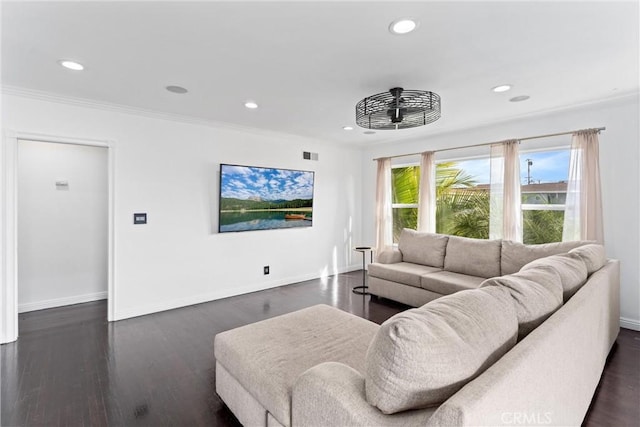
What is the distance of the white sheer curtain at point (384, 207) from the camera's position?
5.65 metres

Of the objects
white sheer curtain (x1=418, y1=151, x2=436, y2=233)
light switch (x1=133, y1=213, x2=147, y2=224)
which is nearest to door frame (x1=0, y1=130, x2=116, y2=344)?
light switch (x1=133, y1=213, x2=147, y2=224)

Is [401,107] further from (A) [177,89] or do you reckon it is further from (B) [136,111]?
(B) [136,111]

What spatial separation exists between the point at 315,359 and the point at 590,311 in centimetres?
160

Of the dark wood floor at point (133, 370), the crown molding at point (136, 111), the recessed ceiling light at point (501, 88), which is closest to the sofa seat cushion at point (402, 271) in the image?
the dark wood floor at point (133, 370)

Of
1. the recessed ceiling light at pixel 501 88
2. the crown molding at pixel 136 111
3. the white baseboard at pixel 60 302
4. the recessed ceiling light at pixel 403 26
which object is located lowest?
the white baseboard at pixel 60 302

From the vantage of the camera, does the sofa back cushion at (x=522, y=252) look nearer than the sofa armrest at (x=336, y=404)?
No

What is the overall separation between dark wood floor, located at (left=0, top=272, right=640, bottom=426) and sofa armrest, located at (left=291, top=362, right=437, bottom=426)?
975 millimetres

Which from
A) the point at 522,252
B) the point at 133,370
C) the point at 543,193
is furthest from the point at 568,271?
the point at 133,370

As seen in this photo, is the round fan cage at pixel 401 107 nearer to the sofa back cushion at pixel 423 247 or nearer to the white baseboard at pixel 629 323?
the sofa back cushion at pixel 423 247

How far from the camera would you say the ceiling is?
1.80 m

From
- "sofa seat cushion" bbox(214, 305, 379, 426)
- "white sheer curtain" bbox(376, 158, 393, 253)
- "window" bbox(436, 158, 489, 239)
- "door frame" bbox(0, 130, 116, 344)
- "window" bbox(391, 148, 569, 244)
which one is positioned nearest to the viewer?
"sofa seat cushion" bbox(214, 305, 379, 426)

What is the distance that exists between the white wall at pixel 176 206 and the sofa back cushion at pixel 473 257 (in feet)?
7.67

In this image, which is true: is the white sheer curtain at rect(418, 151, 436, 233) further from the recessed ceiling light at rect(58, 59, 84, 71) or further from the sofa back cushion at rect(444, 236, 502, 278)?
the recessed ceiling light at rect(58, 59, 84, 71)

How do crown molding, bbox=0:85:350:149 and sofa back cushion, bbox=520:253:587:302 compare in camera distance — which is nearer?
sofa back cushion, bbox=520:253:587:302
